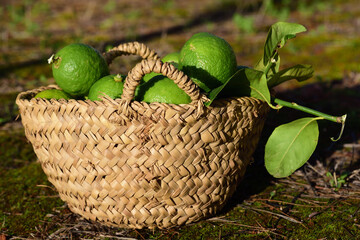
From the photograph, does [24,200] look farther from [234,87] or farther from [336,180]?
[336,180]

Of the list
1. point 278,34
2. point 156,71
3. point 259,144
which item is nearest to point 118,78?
point 156,71

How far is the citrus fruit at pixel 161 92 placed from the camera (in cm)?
162

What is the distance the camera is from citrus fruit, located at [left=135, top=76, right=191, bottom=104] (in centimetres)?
162

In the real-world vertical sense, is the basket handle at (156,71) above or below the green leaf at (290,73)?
above

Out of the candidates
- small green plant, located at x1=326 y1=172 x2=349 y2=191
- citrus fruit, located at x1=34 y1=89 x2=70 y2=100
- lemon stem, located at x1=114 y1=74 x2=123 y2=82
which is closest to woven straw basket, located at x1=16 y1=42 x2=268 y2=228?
citrus fruit, located at x1=34 y1=89 x2=70 y2=100

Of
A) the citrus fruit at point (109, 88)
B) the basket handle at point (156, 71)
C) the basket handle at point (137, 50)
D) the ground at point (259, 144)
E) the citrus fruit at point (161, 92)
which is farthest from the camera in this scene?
the basket handle at point (137, 50)

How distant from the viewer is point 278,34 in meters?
1.77

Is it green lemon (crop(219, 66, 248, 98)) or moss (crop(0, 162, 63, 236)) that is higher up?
green lemon (crop(219, 66, 248, 98))

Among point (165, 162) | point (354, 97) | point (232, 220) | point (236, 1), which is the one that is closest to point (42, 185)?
point (165, 162)

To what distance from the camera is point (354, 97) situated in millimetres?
3490

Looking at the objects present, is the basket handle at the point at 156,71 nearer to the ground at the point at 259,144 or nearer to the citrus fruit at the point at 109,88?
the citrus fruit at the point at 109,88

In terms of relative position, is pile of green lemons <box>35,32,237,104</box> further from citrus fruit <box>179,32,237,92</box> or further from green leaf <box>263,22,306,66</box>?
green leaf <box>263,22,306,66</box>

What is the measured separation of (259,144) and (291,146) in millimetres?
980

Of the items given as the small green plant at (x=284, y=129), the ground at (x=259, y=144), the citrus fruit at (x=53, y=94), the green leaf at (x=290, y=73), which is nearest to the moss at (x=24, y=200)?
the ground at (x=259, y=144)
